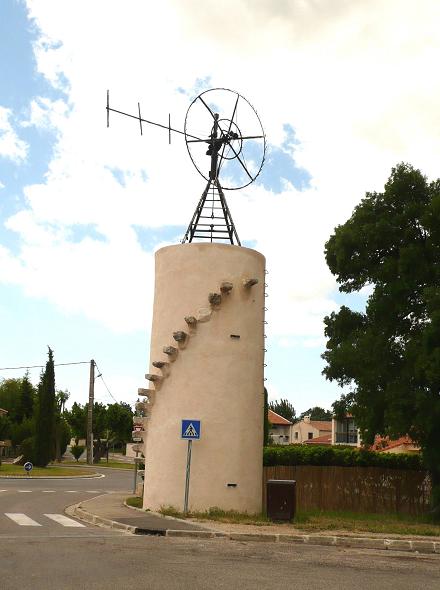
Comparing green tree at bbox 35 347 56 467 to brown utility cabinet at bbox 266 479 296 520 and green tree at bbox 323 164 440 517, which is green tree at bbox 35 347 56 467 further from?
brown utility cabinet at bbox 266 479 296 520

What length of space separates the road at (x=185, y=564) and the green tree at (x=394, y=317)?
21.7ft

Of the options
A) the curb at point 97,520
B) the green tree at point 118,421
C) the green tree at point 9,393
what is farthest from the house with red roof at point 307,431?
the curb at point 97,520

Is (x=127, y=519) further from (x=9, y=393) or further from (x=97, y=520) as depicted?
(x=9, y=393)

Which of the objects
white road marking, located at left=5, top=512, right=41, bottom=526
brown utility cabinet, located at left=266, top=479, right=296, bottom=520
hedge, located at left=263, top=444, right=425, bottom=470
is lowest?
white road marking, located at left=5, top=512, right=41, bottom=526

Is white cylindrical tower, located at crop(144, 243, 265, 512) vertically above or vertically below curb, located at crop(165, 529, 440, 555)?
above

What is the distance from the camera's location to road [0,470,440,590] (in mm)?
9070

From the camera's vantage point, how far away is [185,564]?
10.6 m

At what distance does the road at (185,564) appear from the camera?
29.8ft

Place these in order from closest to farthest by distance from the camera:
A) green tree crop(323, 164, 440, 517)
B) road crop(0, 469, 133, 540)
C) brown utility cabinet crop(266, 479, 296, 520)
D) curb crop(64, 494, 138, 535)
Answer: road crop(0, 469, 133, 540), curb crop(64, 494, 138, 535), brown utility cabinet crop(266, 479, 296, 520), green tree crop(323, 164, 440, 517)

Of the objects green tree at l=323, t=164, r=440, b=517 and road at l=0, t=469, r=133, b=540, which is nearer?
road at l=0, t=469, r=133, b=540

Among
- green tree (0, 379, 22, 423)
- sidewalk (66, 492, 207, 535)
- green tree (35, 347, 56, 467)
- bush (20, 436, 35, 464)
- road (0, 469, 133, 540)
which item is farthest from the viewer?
green tree (0, 379, 22, 423)

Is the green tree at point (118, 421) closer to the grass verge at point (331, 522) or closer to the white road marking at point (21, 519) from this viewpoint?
the white road marking at point (21, 519)

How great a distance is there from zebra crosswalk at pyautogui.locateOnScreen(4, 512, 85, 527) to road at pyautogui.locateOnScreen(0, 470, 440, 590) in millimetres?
1222

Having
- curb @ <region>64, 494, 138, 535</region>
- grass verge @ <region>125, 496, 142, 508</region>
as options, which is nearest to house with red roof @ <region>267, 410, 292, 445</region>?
grass verge @ <region>125, 496, 142, 508</region>
